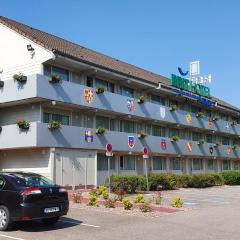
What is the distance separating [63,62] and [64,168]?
21.4 feet

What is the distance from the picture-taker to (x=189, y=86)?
41406 mm

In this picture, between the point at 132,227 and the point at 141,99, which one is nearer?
the point at 132,227

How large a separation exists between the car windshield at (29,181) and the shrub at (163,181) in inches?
607

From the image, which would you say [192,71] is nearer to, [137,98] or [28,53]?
[137,98]

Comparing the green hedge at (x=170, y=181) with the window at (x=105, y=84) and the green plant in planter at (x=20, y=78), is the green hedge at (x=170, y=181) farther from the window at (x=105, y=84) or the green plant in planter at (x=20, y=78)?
the green plant in planter at (x=20, y=78)

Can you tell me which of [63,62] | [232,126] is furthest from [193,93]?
[63,62]

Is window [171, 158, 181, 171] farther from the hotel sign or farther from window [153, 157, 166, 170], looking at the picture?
the hotel sign

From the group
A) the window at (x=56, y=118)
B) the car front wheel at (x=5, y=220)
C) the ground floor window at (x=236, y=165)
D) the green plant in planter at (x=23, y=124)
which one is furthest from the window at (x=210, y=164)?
the car front wheel at (x=5, y=220)

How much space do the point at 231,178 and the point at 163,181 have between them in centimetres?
1301

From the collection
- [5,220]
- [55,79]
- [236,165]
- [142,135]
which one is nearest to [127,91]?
[142,135]

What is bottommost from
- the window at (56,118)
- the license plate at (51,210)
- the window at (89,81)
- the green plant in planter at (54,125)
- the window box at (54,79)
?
the license plate at (51,210)

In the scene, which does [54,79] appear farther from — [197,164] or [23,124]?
[197,164]

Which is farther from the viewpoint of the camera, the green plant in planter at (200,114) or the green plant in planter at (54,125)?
the green plant in planter at (200,114)

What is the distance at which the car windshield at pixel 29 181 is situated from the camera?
40.6 ft
